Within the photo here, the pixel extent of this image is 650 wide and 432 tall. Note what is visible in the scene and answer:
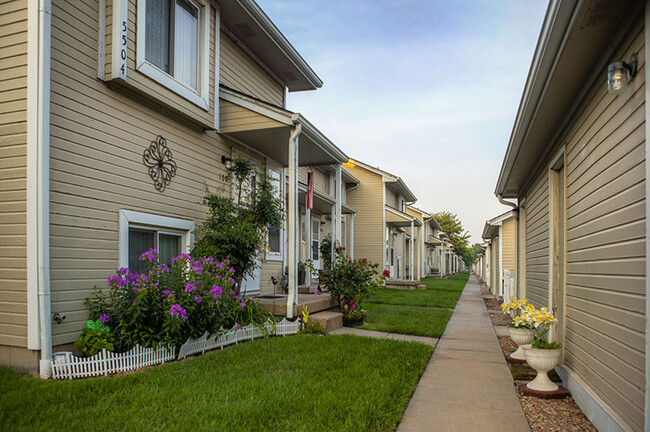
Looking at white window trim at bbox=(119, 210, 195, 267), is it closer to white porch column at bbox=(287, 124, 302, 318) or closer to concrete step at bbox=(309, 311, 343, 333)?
white porch column at bbox=(287, 124, 302, 318)

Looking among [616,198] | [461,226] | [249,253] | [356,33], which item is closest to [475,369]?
[616,198]

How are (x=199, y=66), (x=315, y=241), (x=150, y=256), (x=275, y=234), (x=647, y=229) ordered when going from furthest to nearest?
(x=315, y=241), (x=275, y=234), (x=199, y=66), (x=150, y=256), (x=647, y=229)

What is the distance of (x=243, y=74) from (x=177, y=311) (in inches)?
210

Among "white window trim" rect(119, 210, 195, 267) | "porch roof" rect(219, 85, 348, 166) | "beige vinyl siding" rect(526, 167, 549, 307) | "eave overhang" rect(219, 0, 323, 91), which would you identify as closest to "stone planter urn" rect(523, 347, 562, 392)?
"beige vinyl siding" rect(526, 167, 549, 307)

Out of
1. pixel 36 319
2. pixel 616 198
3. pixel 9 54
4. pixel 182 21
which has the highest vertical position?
pixel 182 21

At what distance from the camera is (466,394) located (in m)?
4.39

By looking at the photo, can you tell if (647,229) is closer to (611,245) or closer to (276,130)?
(611,245)

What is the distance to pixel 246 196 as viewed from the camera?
7.91m

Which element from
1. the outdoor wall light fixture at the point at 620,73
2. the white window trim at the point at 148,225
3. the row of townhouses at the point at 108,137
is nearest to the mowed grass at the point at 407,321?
the row of townhouses at the point at 108,137

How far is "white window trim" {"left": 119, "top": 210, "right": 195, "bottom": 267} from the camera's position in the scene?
17.6ft

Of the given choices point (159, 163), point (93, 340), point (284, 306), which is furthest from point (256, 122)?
point (93, 340)

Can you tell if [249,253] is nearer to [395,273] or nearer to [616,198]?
[616,198]

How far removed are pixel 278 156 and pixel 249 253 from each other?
3037mm

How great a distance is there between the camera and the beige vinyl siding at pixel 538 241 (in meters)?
6.48
